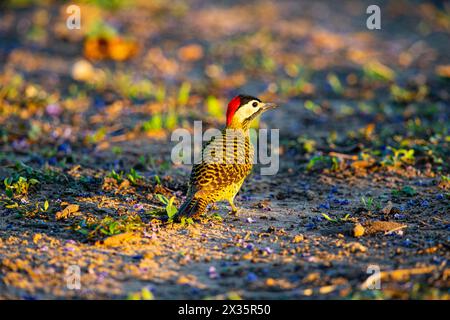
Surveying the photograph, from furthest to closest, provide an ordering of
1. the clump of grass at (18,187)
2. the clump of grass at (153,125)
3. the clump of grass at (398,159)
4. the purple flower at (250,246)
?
the clump of grass at (153,125), the clump of grass at (398,159), the clump of grass at (18,187), the purple flower at (250,246)

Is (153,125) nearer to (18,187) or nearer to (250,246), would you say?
(18,187)

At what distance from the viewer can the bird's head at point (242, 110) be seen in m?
7.11

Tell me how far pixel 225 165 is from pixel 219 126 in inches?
140

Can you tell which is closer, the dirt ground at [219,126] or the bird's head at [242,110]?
the dirt ground at [219,126]

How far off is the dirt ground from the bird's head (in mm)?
928

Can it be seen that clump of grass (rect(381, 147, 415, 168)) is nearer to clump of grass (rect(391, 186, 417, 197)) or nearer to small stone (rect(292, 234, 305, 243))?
clump of grass (rect(391, 186, 417, 197))

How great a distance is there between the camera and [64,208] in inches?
263

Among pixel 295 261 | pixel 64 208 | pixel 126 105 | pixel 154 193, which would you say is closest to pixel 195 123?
pixel 126 105

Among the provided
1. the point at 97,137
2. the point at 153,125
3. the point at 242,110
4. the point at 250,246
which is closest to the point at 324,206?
the point at 242,110

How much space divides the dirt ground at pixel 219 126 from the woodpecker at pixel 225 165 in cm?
22

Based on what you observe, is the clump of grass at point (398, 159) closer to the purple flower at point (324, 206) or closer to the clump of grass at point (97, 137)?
the purple flower at point (324, 206)

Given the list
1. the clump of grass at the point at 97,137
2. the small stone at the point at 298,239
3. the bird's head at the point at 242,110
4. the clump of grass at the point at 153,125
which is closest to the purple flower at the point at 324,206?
the small stone at the point at 298,239

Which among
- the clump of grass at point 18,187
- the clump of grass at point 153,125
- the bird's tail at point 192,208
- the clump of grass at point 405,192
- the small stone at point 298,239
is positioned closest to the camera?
the small stone at point 298,239
